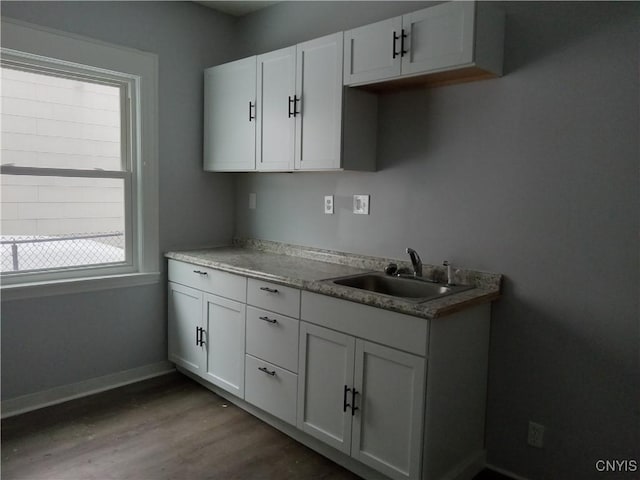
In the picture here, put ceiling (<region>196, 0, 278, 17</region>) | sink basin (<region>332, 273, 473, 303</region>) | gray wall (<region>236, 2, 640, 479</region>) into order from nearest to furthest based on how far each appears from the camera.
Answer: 1. gray wall (<region>236, 2, 640, 479</region>)
2. sink basin (<region>332, 273, 473, 303</region>)
3. ceiling (<region>196, 0, 278, 17</region>)

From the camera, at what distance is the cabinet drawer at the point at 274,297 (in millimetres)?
2422

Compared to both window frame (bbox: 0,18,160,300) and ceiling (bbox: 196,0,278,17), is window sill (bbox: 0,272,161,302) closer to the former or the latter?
window frame (bbox: 0,18,160,300)

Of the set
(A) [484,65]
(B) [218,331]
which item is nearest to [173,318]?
(B) [218,331]

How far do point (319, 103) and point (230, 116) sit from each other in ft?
2.89

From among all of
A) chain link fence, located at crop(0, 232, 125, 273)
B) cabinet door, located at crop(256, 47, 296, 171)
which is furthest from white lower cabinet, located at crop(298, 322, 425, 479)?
chain link fence, located at crop(0, 232, 125, 273)

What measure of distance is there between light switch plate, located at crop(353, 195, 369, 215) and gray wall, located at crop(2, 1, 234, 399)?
1278mm

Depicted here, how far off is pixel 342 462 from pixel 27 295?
6.63 ft

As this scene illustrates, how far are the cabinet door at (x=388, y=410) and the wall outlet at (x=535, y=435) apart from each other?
62 centimetres

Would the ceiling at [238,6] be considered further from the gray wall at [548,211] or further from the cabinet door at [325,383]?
the cabinet door at [325,383]

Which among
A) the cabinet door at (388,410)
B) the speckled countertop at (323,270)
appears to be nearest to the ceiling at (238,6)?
the speckled countertop at (323,270)

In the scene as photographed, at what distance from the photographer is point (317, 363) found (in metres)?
2.32

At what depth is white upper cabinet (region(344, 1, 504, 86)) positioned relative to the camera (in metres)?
2.02

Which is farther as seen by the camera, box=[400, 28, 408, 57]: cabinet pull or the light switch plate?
the light switch plate

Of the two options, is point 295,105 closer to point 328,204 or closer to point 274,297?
point 328,204
